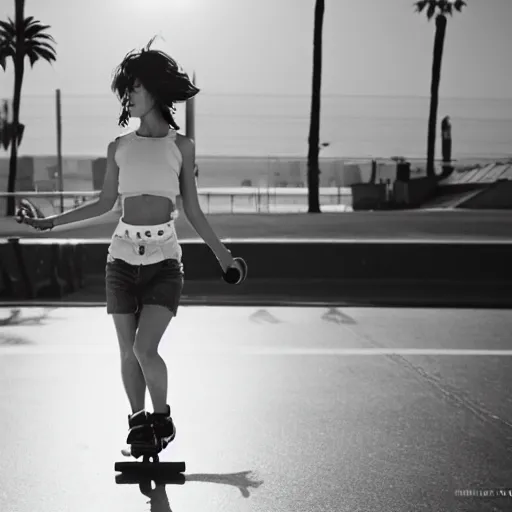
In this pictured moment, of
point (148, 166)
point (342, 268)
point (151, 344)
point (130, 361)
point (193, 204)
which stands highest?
point (148, 166)

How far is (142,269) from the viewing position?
4629 mm

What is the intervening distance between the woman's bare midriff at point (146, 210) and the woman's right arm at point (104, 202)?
0.48 feet

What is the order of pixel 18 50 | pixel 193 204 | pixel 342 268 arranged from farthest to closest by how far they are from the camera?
pixel 18 50 < pixel 342 268 < pixel 193 204

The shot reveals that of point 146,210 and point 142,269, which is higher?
point 146,210

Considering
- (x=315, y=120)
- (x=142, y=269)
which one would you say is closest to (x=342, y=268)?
(x=142, y=269)

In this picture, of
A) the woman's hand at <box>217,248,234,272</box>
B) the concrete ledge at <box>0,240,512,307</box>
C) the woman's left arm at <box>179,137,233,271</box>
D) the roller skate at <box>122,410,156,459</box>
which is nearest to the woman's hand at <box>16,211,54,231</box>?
the woman's left arm at <box>179,137,233,271</box>

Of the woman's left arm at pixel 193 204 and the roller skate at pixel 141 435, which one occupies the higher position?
the woman's left arm at pixel 193 204

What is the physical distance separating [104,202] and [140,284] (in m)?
0.42

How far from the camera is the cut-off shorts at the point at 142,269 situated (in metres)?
4.60

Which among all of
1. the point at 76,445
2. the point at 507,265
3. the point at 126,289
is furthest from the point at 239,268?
the point at 507,265

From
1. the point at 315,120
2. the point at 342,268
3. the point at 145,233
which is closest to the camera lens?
the point at 145,233

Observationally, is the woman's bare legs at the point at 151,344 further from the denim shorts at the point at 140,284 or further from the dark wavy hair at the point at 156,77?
the dark wavy hair at the point at 156,77

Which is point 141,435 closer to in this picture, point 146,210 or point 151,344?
point 151,344

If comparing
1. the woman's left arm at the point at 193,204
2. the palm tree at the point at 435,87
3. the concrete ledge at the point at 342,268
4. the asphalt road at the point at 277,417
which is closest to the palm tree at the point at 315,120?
the palm tree at the point at 435,87
